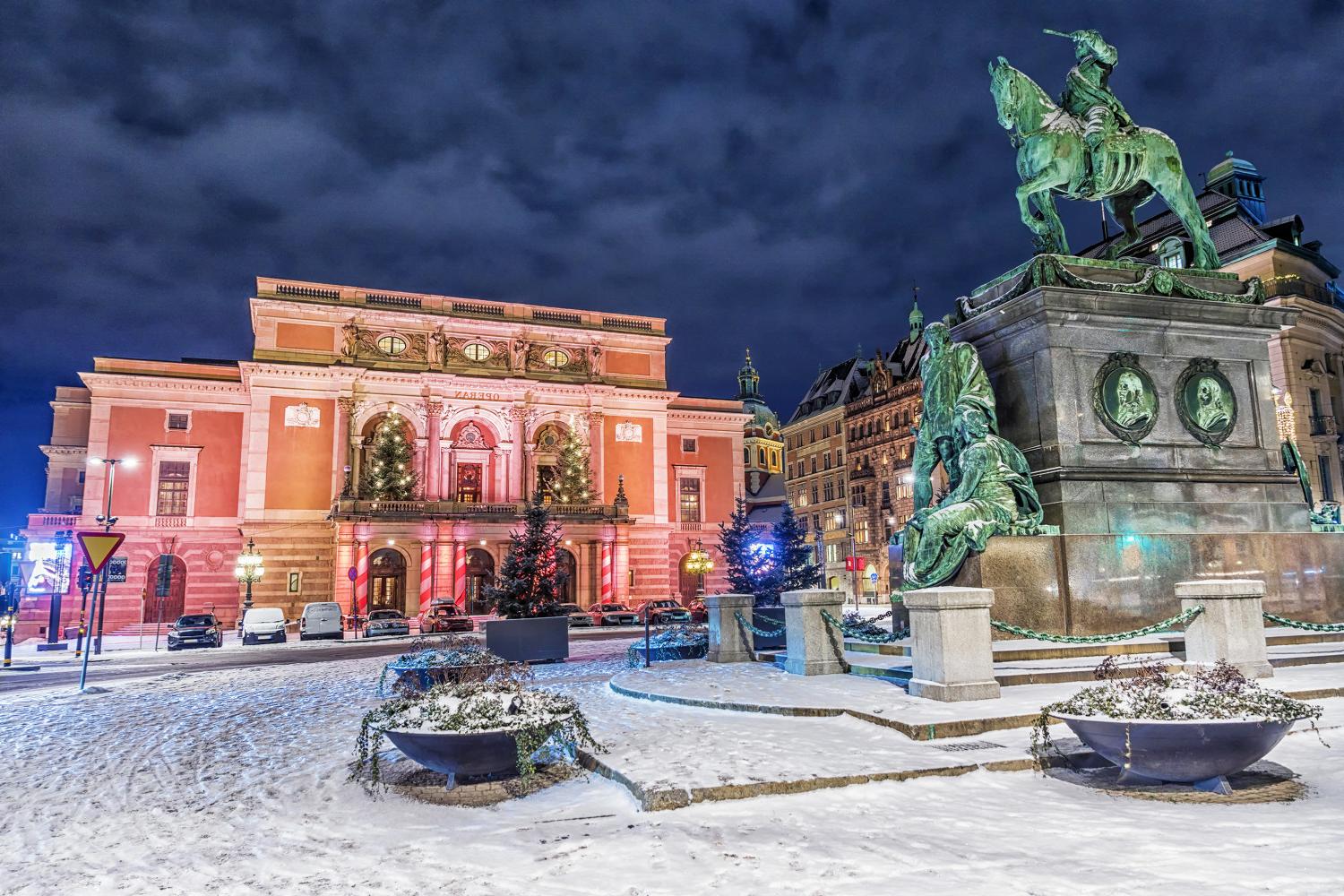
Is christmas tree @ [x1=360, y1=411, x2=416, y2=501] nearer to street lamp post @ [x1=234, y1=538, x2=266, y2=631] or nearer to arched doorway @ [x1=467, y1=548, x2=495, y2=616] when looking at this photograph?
arched doorway @ [x1=467, y1=548, x2=495, y2=616]

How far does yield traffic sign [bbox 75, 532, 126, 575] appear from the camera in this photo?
16297 mm

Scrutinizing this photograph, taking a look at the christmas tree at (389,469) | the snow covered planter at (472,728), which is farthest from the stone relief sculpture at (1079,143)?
the christmas tree at (389,469)

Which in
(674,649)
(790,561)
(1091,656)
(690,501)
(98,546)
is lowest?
(674,649)

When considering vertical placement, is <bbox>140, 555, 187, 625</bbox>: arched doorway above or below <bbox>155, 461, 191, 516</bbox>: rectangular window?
below

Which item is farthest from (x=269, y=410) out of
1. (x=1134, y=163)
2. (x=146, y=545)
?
Answer: (x=1134, y=163)

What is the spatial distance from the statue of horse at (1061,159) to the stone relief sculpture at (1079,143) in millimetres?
14

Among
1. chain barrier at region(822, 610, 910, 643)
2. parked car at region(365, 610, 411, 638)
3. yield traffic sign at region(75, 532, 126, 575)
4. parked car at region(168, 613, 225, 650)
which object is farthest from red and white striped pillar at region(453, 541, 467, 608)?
chain barrier at region(822, 610, 910, 643)

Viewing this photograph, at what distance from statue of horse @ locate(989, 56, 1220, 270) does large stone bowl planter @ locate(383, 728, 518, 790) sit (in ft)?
37.4

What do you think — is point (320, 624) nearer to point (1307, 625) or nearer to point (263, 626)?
point (263, 626)

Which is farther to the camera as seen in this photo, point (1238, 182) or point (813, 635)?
point (1238, 182)

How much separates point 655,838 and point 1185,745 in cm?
362

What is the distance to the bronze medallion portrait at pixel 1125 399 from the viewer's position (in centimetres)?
1274

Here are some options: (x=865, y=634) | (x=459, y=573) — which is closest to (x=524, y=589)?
(x=865, y=634)

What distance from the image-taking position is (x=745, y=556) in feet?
133
